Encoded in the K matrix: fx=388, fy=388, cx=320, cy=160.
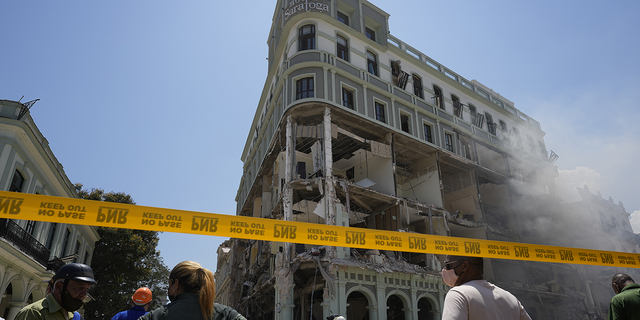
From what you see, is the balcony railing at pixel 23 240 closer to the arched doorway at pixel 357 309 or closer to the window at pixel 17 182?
the window at pixel 17 182

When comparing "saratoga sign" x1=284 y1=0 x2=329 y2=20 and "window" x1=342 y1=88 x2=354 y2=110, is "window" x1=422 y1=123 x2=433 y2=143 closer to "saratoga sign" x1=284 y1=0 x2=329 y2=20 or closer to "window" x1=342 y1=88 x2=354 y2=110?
"window" x1=342 y1=88 x2=354 y2=110

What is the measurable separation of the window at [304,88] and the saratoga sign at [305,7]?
199 inches

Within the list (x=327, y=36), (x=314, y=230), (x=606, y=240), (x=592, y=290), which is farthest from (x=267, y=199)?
(x=606, y=240)

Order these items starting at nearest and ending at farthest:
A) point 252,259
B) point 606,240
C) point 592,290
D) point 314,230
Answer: point 314,230
point 252,259
point 592,290
point 606,240

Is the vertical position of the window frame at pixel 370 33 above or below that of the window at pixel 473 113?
above

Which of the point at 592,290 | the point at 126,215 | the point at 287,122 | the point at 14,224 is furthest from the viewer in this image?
the point at 592,290

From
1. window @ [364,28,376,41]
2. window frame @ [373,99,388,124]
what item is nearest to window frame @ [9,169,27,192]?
window frame @ [373,99,388,124]

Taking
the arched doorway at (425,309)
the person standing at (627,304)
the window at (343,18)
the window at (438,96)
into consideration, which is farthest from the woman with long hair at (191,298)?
the window at (438,96)

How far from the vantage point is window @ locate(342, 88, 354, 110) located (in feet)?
81.4

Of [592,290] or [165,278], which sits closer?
[592,290]

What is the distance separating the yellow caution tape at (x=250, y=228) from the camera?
6.18 m

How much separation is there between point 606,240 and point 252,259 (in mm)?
34028

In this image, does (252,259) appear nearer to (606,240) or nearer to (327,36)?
(327,36)

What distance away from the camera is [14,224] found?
52.2ft
